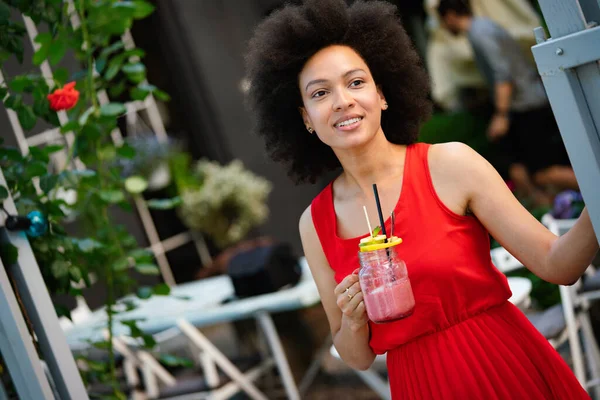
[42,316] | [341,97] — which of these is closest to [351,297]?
[341,97]

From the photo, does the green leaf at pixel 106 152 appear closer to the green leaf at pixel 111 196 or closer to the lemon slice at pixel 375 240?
the green leaf at pixel 111 196

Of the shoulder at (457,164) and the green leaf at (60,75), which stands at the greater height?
the green leaf at (60,75)

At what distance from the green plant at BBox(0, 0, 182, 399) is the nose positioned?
0.92m

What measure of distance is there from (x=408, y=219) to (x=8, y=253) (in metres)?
1.03

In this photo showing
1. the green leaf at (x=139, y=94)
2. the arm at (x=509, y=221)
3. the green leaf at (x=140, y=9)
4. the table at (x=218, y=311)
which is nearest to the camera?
the arm at (x=509, y=221)

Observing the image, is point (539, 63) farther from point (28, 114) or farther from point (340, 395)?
point (340, 395)

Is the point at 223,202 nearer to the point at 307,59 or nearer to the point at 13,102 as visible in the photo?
the point at 13,102

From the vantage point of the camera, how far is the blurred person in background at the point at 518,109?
181 inches

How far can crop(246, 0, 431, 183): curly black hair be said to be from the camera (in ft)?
5.57

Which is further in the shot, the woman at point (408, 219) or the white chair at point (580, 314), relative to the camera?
the white chair at point (580, 314)

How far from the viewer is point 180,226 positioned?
6312mm

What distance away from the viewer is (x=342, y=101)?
5.23ft

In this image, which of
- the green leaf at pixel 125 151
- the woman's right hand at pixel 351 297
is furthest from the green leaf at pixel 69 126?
the woman's right hand at pixel 351 297

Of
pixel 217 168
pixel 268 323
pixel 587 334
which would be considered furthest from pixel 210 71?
pixel 587 334
